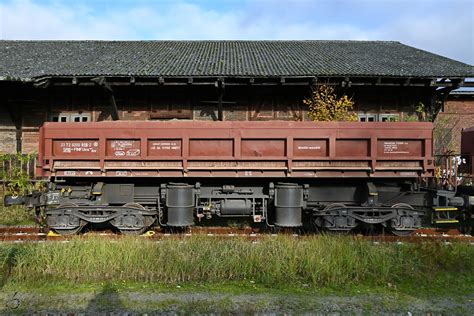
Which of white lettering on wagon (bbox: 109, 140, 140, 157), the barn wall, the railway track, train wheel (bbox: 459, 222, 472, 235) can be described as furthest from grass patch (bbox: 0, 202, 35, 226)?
train wheel (bbox: 459, 222, 472, 235)

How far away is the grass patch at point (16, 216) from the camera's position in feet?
33.7

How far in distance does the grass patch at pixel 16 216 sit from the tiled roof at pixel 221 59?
4.97 m

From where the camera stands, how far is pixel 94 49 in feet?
60.8

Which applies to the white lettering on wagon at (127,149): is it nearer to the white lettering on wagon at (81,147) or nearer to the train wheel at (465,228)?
the white lettering on wagon at (81,147)

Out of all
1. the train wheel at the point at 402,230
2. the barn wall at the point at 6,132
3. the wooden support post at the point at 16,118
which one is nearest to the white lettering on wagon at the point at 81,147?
the train wheel at the point at 402,230

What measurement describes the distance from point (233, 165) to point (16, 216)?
6.88m

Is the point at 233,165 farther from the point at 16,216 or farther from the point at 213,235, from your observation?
the point at 16,216

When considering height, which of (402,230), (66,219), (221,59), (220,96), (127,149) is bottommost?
(402,230)

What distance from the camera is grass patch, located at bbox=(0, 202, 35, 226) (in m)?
10.3

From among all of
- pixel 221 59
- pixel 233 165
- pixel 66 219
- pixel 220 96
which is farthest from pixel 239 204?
pixel 221 59

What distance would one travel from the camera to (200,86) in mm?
14148

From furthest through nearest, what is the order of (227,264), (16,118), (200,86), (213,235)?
(16,118)
(200,86)
(213,235)
(227,264)

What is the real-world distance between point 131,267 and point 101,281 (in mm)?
440

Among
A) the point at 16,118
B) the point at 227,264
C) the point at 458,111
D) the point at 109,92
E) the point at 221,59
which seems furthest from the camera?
the point at 458,111
